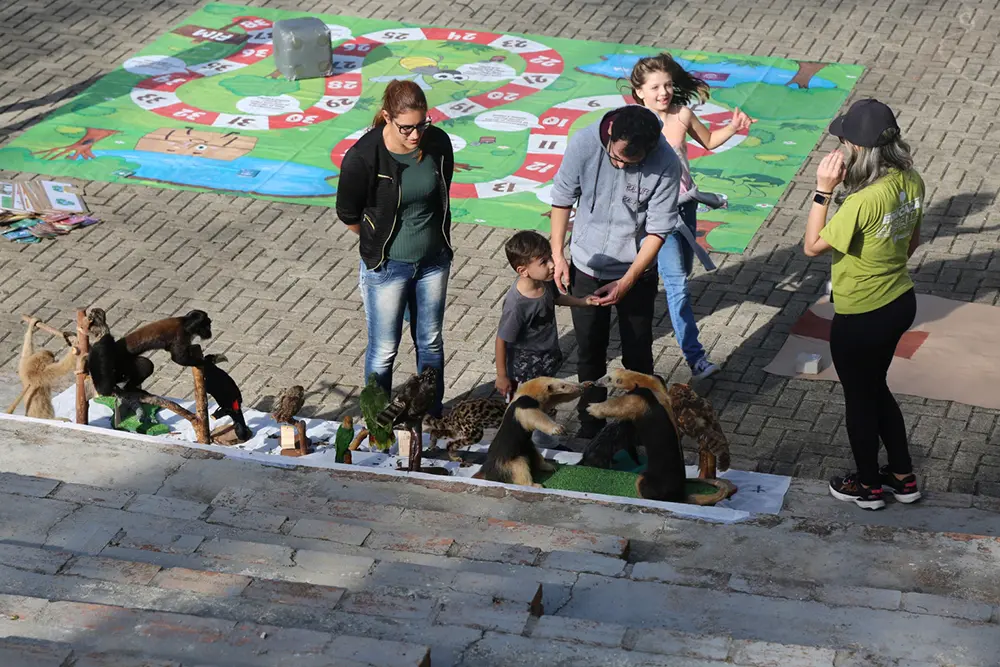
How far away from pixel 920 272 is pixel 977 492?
254 cm

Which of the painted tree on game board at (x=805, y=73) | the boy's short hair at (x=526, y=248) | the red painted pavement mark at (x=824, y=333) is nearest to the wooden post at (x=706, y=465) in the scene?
the boy's short hair at (x=526, y=248)

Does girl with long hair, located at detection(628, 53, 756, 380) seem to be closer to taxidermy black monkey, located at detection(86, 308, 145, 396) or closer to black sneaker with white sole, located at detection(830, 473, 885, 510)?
black sneaker with white sole, located at detection(830, 473, 885, 510)

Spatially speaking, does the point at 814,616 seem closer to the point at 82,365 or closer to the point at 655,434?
the point at 655,434

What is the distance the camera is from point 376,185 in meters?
6.41

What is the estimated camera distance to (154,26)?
13.2 m

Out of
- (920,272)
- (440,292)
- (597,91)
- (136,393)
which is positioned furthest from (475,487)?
(597,91)

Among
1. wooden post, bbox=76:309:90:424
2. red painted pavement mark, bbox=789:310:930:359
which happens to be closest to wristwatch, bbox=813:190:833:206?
red painted pavement mark, bbox=789:310:930:359

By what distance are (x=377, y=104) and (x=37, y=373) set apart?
558cm

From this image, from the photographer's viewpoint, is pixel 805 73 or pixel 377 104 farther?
pixel 805 73

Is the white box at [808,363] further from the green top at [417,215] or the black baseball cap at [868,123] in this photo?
the black baseball cap at [868,123]

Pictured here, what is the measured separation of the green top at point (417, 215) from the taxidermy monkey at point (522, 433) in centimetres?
95

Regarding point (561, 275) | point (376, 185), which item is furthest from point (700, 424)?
point (376, 185)

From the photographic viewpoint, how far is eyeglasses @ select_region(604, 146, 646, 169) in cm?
632

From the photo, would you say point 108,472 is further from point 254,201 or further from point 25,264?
point 254,201
